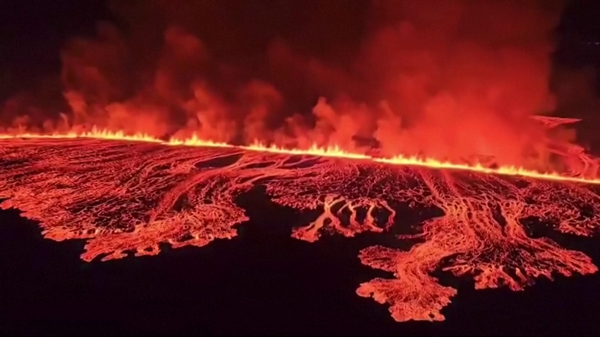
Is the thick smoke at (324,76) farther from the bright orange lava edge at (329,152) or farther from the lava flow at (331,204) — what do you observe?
the lava flow at (331,204)

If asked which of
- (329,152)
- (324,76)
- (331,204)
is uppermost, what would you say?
(324,76)

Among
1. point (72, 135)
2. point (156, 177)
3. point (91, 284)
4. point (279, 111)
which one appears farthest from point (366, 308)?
point (72, 135)

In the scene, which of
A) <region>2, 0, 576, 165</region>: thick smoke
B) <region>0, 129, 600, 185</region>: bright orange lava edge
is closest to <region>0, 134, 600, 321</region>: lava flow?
<region>0, 129, 600, 185</region>: bright orange lava edge

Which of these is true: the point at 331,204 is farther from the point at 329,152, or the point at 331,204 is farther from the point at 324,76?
the point at 324,76

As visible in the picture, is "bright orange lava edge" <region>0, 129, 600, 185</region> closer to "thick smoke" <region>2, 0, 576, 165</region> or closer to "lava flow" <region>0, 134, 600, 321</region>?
"lava flow" <region>0, 134, 600, 321</region>

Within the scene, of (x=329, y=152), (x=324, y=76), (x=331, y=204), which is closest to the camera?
(x=331, y=204)

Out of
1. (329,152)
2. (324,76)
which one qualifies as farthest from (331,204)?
(324,76)

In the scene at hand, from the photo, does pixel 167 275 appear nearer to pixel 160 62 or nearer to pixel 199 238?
pixel 199 238
